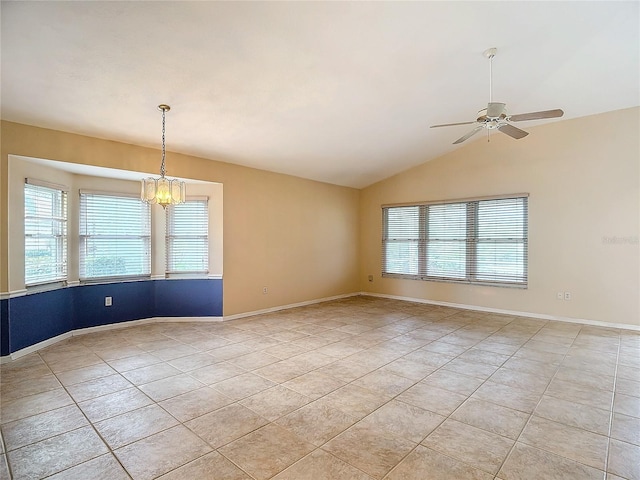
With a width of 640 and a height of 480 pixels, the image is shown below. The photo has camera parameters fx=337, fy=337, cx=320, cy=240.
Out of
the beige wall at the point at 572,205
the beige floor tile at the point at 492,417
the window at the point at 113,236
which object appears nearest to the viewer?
the beige floor tile at the point at 492,417

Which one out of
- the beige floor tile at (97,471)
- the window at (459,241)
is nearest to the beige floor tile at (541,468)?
the beige floor tile at (97,471)

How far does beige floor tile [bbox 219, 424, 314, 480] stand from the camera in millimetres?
2051

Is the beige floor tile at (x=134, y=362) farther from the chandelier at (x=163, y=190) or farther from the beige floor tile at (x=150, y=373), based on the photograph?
the chandelier at (x=163, y=190)

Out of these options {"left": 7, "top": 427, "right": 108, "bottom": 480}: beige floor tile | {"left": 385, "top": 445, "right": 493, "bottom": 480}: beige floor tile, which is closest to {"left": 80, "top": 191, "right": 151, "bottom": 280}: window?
{"left": 7, "top": 427, "right": 108, "bottom": 480}: beige floor tile

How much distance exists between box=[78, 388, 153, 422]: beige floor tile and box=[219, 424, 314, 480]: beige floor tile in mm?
1081

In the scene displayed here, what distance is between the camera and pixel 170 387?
10.4ft

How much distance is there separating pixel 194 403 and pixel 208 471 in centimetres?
93

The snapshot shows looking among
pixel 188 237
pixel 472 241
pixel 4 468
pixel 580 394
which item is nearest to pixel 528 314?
pixel 472 241

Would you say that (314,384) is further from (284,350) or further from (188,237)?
(188,237)

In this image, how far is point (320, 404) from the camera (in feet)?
9.32

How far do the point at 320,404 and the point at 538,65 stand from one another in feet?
14.3

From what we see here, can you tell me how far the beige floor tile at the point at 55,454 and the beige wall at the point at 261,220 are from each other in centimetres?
238

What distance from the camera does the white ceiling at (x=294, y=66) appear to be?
2627 mm

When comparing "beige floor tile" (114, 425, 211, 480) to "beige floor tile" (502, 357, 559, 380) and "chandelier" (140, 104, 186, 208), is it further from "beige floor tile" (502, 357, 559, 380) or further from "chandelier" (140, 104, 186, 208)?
"beige floor tile" (502, 357, 559, 380)
